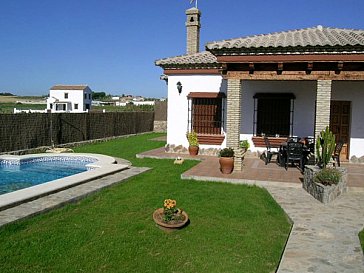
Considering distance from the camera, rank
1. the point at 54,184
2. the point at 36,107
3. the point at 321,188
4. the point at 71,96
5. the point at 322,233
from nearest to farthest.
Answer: the point at 322,233, the point at 321,188, the point at 54,184, the point at 36,107, the point at 71,96

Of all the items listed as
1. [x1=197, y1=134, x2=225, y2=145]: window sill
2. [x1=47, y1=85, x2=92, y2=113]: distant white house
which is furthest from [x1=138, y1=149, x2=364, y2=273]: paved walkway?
[x1=47, y1=85, x2=92, y2=113]: distant white house

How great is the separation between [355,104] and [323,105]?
3640 millimetres

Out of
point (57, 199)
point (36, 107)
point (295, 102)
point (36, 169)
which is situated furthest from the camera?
point (36, 107)

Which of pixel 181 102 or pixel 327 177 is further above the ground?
pixel 181 102

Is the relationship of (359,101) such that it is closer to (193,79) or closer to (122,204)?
(193,79)

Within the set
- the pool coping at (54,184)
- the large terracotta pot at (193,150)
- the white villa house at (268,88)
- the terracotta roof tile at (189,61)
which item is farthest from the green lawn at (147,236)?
the terracotta roof tile at (189,61)

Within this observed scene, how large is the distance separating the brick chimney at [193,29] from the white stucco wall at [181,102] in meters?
3.55

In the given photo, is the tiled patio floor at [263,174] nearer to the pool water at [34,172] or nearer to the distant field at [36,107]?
the pool water at [34,172]

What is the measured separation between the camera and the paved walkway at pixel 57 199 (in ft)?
22.5

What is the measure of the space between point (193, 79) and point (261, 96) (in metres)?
3.09

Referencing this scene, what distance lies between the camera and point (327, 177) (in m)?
8.80

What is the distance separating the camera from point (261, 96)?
14.7 meters

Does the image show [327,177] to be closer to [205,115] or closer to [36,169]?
[205,115]

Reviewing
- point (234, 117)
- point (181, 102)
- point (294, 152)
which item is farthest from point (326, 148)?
point (181, 102)
